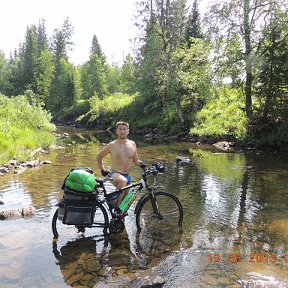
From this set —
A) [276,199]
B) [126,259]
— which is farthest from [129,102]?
[126,259]

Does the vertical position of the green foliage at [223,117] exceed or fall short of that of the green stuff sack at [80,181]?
it exceeds it

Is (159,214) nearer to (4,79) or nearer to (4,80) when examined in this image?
(4,80)

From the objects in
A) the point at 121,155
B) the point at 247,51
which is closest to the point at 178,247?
the point at 121,155

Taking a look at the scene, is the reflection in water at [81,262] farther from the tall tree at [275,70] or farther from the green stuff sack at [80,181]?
the tall tree at [275,70]

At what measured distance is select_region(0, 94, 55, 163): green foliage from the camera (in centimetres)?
1659

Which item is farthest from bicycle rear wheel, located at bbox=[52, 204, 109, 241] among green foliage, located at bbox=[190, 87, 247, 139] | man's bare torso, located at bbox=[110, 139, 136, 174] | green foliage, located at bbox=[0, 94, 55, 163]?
green foliage, located at bbox=[190, 87, 247, 139]

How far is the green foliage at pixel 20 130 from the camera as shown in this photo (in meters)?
16.6

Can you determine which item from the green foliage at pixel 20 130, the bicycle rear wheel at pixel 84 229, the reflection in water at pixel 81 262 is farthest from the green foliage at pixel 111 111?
the reflection in water at pixel 81 262

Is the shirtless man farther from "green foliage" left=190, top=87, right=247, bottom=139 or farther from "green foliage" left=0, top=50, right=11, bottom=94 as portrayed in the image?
"green foliage" left=0, top=50, right=11, bottom=94

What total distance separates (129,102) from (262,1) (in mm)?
23990

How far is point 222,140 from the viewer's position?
88.7 ft

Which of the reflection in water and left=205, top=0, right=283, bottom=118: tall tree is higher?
left=205, top=0, right=283, bottom=118: tall tree

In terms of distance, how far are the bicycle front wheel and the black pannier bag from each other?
1257mm
